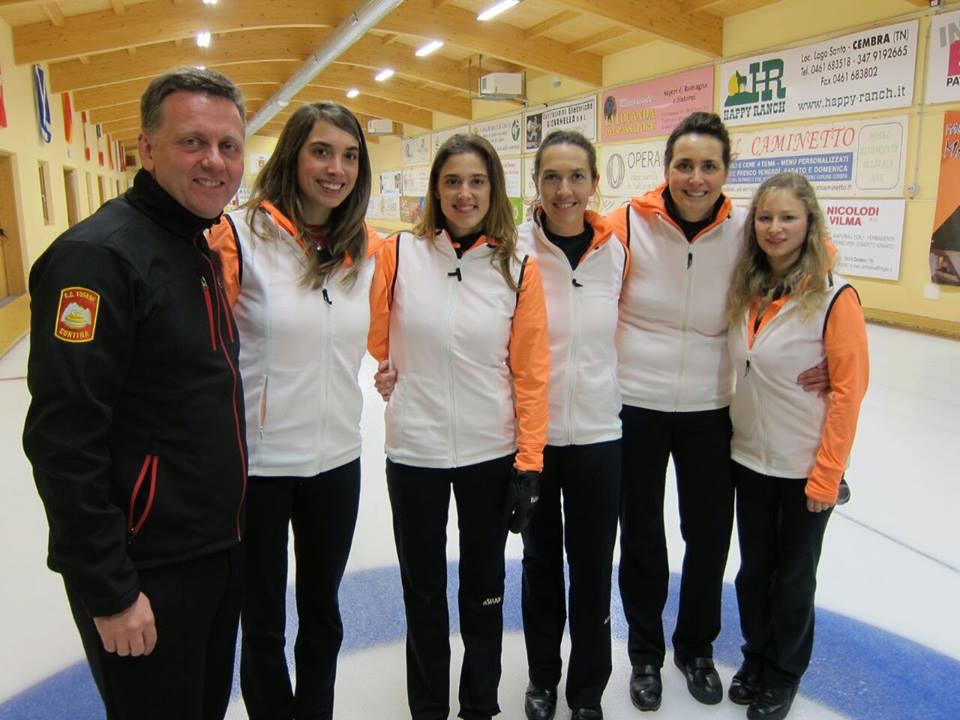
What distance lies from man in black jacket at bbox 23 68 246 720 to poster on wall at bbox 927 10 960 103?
7.29 meters

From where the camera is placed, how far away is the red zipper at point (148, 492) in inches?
→ 43.9

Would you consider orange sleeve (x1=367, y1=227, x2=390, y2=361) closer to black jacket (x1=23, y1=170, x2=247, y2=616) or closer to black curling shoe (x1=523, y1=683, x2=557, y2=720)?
black jacket (x1=23, y1=170, x2=247, y2=616)

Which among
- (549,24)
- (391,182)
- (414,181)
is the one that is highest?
(549,24)

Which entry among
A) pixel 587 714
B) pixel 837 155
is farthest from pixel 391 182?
pixel 587 714

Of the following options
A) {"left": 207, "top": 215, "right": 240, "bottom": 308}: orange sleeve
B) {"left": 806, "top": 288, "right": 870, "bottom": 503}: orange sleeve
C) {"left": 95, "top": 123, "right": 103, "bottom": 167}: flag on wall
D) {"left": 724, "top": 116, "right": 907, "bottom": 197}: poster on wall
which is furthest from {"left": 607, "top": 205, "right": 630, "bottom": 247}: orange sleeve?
{"left": 95, "top": 123, "right": 103, "bottom": 167}: flag on wall

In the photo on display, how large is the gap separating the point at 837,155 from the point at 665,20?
2855 mm

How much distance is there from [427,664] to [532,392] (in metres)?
0.76

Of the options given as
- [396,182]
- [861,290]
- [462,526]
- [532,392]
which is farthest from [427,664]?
[396,182]

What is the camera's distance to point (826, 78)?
7.53m

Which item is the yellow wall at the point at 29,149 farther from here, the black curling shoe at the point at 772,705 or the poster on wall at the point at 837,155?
the black curling shoe at the point at 772,705

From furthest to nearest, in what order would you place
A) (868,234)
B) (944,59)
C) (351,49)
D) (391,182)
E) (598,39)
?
(391,182) < (351,49) < (598,39) < (868,234) < (944,59)

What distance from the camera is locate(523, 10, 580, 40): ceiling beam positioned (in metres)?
10.4

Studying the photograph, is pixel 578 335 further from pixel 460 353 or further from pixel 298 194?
pixel 298 194

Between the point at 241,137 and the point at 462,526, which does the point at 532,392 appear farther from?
the point at 241,137
